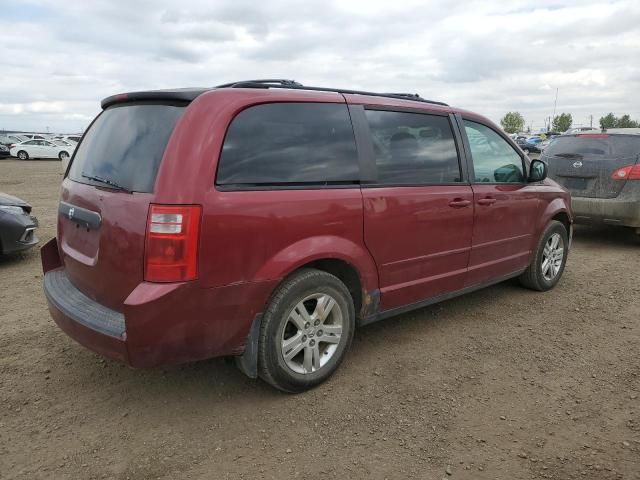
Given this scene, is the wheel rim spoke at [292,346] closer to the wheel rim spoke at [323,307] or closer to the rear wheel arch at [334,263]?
the wheel rim spoke at [323,307]

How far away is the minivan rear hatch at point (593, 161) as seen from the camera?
274 inches

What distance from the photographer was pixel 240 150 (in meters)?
2.77

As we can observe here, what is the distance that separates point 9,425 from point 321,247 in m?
1.99

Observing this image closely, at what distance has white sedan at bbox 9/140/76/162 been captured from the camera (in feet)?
107

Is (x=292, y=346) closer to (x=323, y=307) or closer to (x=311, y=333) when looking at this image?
(x=311, y=333)

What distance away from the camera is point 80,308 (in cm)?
290

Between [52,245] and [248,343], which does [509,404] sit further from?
[52,245]

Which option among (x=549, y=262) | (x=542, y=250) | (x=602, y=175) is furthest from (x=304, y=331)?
Result: (x=602, y=175)

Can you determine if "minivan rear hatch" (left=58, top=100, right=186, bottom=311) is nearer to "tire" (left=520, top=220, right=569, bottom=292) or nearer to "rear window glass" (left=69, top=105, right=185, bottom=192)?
"rear window glass" (left=69, top=105, right=185, bottom=192)

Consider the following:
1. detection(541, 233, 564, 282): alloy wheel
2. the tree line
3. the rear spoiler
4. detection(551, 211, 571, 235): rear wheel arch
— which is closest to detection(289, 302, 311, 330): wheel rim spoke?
the rear spoiler

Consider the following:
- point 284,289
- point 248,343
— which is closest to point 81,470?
point 248,343

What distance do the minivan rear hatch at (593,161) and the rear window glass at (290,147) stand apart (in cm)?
525

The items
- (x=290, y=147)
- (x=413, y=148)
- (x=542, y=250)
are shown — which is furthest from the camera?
(x=542, y=250)

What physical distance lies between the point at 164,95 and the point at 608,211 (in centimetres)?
630
